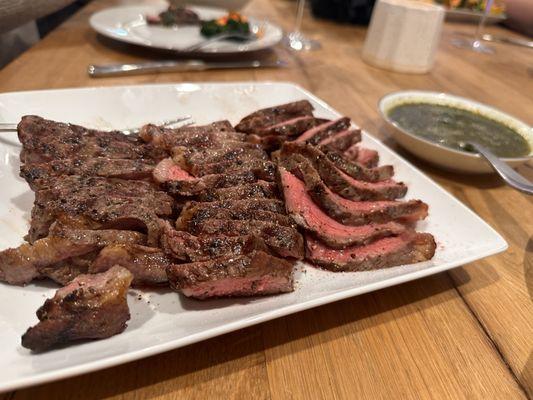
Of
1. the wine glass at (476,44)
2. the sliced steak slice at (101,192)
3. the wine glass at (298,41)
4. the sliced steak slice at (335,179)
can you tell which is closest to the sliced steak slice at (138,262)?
the sliced steak slice at (101,192)

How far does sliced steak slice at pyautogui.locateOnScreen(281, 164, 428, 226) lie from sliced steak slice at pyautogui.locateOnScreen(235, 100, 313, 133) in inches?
24.1

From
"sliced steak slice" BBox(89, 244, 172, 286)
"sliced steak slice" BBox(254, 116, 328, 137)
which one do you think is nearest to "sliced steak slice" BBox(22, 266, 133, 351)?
"sliced steak slice" BBox(89, 244, 172, 286)

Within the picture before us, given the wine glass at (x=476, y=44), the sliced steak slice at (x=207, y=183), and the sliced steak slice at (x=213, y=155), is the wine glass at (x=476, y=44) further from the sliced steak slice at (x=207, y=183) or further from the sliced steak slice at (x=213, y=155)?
the sliced steak slice at (x=207, y=183)

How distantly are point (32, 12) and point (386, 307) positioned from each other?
3627 mm

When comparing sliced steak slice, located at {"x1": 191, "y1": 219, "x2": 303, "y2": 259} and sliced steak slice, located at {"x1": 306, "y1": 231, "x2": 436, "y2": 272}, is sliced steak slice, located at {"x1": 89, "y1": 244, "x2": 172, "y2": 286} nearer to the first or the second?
sliced steak slice, located at {"x1": 191, "y1": 219, "x2": 303, "y2": 259}

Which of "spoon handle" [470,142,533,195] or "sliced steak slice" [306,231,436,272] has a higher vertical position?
"spoon handle" [470,142,533,195]

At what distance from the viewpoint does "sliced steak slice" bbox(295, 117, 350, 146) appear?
8.20 feet

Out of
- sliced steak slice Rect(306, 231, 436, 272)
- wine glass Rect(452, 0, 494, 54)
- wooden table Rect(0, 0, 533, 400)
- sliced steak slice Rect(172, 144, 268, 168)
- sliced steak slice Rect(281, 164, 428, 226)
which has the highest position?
sliced steak slice Rect(172, 144, 268, 168)

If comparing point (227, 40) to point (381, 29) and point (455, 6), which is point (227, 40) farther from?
point (455, 6)

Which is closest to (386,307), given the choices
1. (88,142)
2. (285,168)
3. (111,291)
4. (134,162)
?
(285,168)

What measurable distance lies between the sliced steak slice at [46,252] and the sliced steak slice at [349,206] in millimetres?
890

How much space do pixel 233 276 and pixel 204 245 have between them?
8.3 inches

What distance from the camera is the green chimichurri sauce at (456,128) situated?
2.96 meters

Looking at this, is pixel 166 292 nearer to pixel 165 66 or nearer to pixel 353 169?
pixel 353 169
